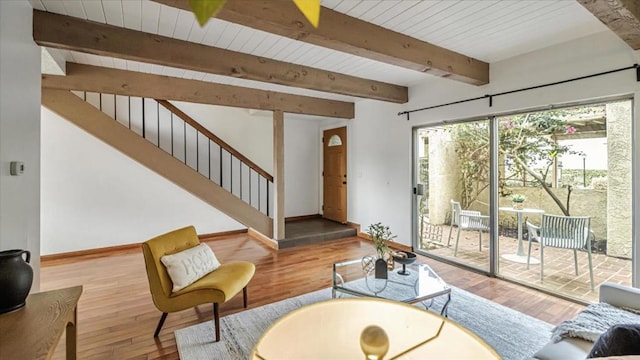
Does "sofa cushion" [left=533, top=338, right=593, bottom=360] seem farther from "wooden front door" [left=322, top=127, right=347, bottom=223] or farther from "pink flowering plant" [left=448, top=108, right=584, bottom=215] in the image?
"wooden front door" [left=322, top=127, right=347, bottom=223]

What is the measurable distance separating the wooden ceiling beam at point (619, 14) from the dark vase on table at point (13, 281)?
3.29m

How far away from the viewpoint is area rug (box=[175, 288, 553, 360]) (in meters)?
2.10

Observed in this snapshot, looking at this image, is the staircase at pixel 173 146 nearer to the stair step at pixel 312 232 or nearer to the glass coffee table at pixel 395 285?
the stair step at pixel 312 232

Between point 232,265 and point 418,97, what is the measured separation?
3447 mm

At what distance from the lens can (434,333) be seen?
21.0 inches

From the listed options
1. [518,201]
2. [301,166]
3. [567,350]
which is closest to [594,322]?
[567,350]

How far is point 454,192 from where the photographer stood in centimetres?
400

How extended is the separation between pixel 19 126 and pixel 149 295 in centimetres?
194

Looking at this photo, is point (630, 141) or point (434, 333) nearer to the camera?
point (434, 333)

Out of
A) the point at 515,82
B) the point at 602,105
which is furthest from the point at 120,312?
the point at 602,105

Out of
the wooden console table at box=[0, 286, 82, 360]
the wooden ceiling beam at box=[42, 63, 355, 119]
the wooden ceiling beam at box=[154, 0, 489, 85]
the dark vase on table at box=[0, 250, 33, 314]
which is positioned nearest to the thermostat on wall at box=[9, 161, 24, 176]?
the dark vase on table at box=[0, 250, 33, 314]

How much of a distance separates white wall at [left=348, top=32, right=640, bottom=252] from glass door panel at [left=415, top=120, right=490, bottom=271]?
0.60 feet

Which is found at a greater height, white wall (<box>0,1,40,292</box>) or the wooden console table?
white wall (<box>0,1,40,292</box>)

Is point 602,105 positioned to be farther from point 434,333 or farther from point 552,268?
point 434,333
